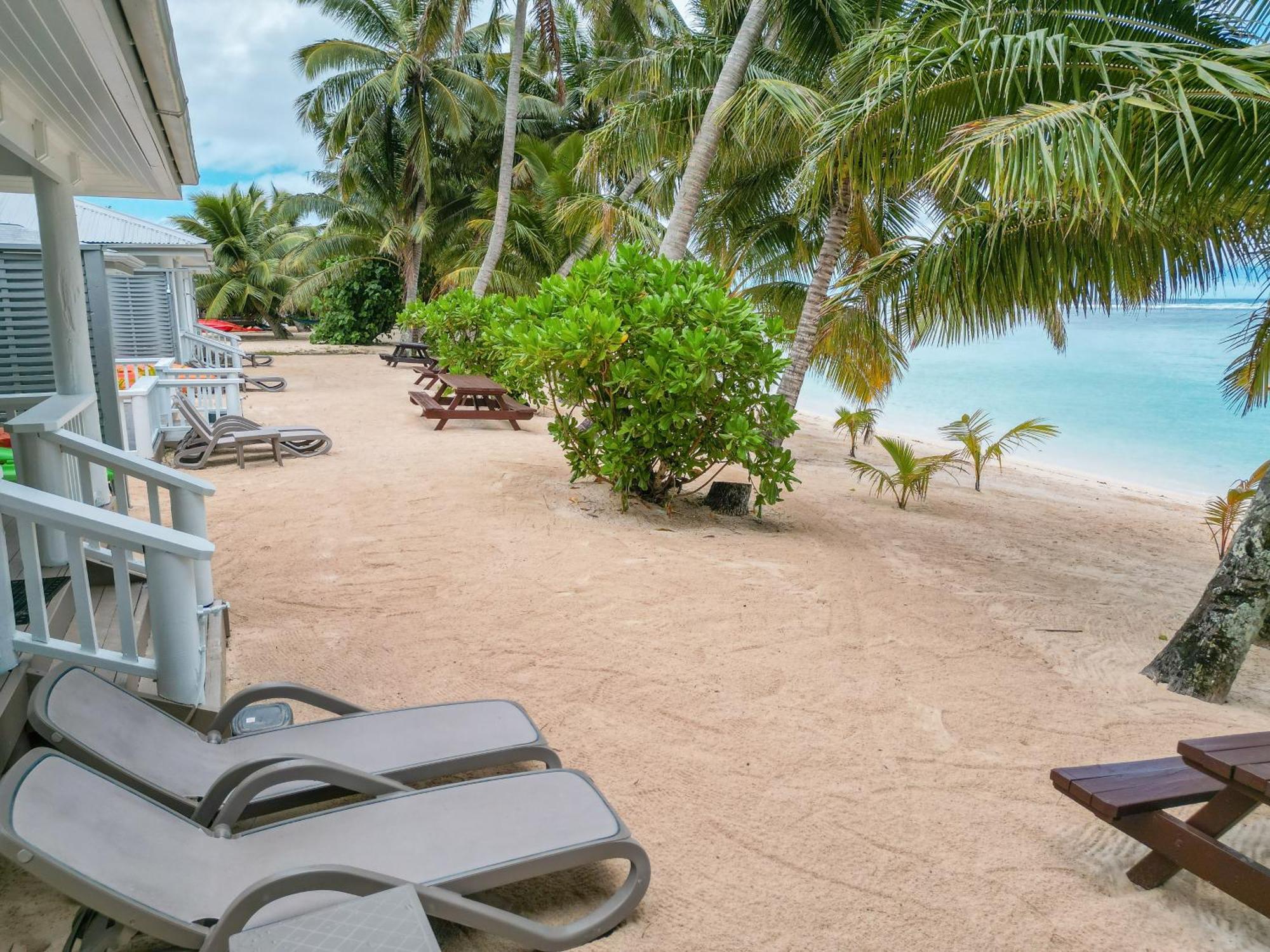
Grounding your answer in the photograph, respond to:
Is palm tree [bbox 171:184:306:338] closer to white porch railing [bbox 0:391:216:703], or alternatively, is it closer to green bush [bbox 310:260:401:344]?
green bush [bbox 310:260:401:344]

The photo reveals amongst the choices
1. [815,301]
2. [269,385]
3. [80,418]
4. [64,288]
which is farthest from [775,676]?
[269,385]

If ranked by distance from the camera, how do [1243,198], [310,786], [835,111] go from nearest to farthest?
[310,786] → [1243,198] → [835,111]

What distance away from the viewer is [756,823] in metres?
3.01

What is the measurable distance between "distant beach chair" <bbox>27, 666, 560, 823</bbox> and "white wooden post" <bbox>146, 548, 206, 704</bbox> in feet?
0.75

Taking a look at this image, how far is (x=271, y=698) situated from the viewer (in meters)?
3.12

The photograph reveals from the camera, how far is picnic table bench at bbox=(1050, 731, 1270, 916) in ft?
7.86

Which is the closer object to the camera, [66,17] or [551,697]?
[66,17]

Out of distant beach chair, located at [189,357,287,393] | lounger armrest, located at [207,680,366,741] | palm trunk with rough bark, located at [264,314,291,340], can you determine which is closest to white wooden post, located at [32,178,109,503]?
lounger armrest, located at [207,680,366,741]

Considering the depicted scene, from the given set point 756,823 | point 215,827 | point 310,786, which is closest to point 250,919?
point 215,827

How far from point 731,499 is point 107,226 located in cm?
1197

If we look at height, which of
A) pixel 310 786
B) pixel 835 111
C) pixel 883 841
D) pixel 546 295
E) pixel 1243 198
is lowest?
pixel 883 841

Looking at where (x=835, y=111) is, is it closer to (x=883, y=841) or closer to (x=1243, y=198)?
(x=1243, y=198)

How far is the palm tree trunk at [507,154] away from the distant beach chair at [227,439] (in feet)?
31.2

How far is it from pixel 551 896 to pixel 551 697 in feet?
4.70
